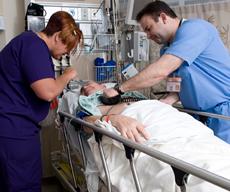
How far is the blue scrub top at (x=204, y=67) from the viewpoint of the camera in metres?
1.68

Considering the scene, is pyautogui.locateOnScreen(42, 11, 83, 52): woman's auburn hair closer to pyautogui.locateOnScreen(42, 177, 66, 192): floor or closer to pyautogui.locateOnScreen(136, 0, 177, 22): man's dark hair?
pyautogui.locateOnScreen(136, 0, 177, 22): man's dark hair

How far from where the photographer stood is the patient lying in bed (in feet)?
3.33

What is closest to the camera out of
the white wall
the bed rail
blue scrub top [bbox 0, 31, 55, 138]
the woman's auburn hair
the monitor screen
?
the bed rail

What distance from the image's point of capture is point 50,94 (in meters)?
1.67

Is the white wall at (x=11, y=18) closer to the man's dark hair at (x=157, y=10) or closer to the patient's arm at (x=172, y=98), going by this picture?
the man's dark hair at (x=157, y=10)

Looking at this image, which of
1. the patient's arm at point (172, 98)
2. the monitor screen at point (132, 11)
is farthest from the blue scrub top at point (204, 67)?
the monitor screen at point (132, 11)

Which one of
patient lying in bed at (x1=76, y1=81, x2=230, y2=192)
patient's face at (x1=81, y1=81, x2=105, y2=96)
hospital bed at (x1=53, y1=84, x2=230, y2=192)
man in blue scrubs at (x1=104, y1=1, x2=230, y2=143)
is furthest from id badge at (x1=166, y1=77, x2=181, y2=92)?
patient's face at (x1=81, y1=81, x2=105, y2=96)

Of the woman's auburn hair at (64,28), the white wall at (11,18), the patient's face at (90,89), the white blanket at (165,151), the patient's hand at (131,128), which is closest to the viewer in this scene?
the white blanket at (165,151)

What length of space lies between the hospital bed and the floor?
1.22 ft

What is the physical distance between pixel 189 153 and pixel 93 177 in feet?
2.08

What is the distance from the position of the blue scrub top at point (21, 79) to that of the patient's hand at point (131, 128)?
530 mm

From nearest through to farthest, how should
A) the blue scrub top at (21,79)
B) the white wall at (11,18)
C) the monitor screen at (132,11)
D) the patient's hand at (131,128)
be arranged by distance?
1. the patient's hand at (131,128)
2. the blue scrub top at (21,79)
3. the monitor screen at (132,11)
4. the white wall at (11,18)

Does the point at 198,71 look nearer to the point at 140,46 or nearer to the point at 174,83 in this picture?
the point at 174,83

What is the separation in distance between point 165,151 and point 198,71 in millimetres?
737
